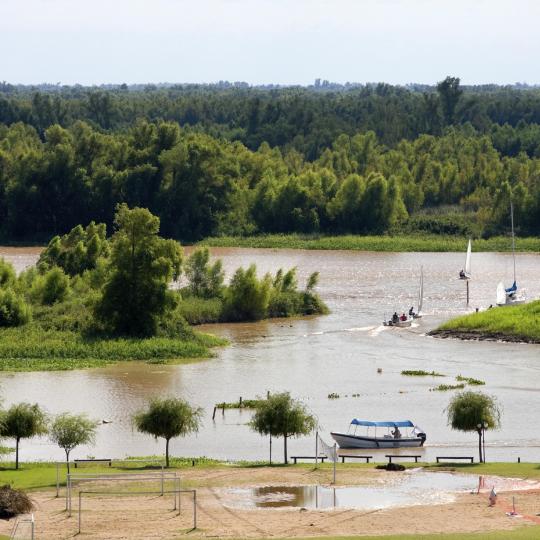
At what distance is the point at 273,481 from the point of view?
129ft

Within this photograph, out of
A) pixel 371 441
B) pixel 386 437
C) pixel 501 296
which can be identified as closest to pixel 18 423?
pixel 371 441

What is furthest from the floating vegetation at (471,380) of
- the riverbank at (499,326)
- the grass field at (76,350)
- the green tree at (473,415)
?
the green tree at (473,415)

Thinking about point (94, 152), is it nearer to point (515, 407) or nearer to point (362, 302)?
point (362, 302)

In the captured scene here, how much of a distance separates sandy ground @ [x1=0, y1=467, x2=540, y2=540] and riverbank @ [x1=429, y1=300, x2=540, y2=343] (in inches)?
1224

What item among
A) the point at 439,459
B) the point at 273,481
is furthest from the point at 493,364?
the point at 273,481

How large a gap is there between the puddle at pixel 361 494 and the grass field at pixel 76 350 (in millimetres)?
23197

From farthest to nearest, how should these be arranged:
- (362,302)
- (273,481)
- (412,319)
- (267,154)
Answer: (267,154) → (362,302) → (412,319) → (273,481)

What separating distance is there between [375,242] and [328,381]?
53.2m

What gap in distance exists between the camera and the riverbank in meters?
68.9

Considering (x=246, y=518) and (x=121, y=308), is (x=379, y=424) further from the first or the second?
(x=121, y=308)

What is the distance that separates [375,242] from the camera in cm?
11069

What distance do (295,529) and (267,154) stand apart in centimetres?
10316

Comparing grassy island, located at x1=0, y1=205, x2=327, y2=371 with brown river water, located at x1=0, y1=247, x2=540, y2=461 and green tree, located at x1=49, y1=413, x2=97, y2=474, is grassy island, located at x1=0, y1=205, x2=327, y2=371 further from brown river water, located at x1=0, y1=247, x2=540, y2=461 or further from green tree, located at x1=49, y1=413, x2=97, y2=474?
green tree, located at x1=49, y1=413, x2=97, y2=474

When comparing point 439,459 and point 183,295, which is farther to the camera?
point 183,295
